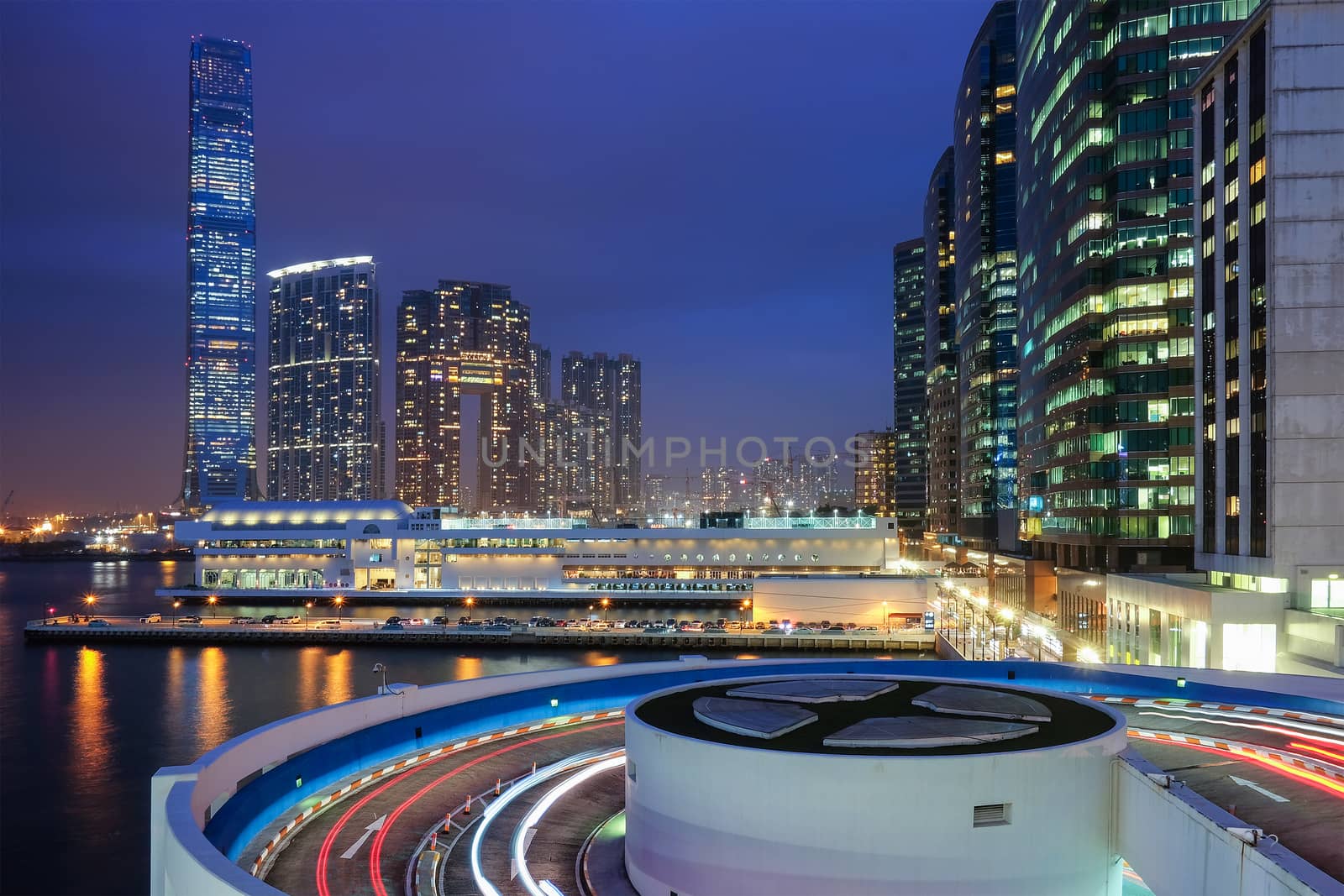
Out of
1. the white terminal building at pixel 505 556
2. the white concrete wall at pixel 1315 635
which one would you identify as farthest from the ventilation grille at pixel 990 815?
the white terminal building at pixel 505 556

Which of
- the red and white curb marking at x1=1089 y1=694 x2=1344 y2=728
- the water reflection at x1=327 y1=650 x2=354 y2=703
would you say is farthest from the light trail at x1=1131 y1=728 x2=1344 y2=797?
the water reflection at x1=327 y1=650 x2=354 y2=703

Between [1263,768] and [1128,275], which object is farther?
[1128,275]

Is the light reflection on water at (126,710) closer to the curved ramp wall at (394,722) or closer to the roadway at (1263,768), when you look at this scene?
the curved ramp wall at (394,722)

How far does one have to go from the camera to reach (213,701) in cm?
4516

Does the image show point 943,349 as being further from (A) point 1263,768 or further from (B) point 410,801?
(B) point 410,801

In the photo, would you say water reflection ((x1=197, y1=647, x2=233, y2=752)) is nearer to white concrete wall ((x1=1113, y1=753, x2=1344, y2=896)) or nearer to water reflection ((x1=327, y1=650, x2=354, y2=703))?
water reflection ((x1=327, y1=650, x2=354, y2=703))

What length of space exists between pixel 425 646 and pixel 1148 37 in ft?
172

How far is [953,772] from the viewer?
1149 cm

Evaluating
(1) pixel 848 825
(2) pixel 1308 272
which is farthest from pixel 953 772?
(2) pixel 1308 272

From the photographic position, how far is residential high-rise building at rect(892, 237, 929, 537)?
588 ft

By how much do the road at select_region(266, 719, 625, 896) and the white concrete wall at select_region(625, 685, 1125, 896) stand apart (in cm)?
422

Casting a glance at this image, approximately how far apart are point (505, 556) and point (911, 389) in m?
117

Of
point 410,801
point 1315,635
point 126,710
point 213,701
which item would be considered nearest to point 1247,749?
point 410,801

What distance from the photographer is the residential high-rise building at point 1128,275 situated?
49469 mm
